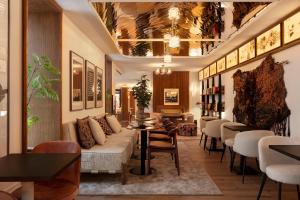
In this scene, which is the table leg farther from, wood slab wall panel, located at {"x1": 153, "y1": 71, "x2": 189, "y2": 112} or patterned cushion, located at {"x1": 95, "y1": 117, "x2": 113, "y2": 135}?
wood slab wall panel, located at {"x1": 153, "y1": 71, "x2": 189, "y2": 112}

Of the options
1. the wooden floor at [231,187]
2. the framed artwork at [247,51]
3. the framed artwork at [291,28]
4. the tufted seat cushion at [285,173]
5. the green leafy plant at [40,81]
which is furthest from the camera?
the framed artwork at [247,51]

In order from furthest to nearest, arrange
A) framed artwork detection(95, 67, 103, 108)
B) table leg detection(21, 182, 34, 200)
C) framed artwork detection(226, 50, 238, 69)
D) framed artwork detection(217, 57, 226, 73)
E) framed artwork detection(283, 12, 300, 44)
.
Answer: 1. framed artwork detection(217, 57, 226, 73)
2. framed artwork detection(226, 50, 238, 69)
3. framed artwork detection(95, 67, 103, 108)
4. framed artwork detection(283, 12, 300, 44)
5. table leg detection(21, 182, 34, 200)

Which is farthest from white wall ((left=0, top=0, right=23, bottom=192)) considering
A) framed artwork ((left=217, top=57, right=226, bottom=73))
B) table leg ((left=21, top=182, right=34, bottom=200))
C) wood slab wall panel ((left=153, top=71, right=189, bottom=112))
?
wood slab wall panel ((left=153, top=71, right=189, bottom=112))

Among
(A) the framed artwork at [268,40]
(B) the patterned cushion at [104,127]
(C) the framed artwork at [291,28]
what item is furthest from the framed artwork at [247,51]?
(B) the patterned cushion at [104,127]

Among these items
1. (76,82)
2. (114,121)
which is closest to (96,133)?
(76,82)

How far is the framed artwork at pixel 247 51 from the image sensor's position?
20.2 ft

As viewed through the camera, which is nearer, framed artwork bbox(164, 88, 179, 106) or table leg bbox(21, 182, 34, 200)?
table leg bbox(21, 182, 34, 200)

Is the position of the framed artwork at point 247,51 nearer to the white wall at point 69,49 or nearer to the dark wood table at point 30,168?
the white wall at point 69,49

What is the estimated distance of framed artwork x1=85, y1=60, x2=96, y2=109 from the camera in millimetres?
5984

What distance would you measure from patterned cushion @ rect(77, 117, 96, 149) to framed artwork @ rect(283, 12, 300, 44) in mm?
3597

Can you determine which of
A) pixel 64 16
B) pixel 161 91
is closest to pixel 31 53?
pixel 64 16

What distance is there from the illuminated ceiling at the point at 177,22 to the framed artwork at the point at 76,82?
3.99 ft

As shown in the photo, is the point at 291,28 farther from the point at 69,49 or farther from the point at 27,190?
the point at 27,190

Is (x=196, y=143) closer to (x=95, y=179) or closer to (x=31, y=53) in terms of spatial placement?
(x=95, y=179)
